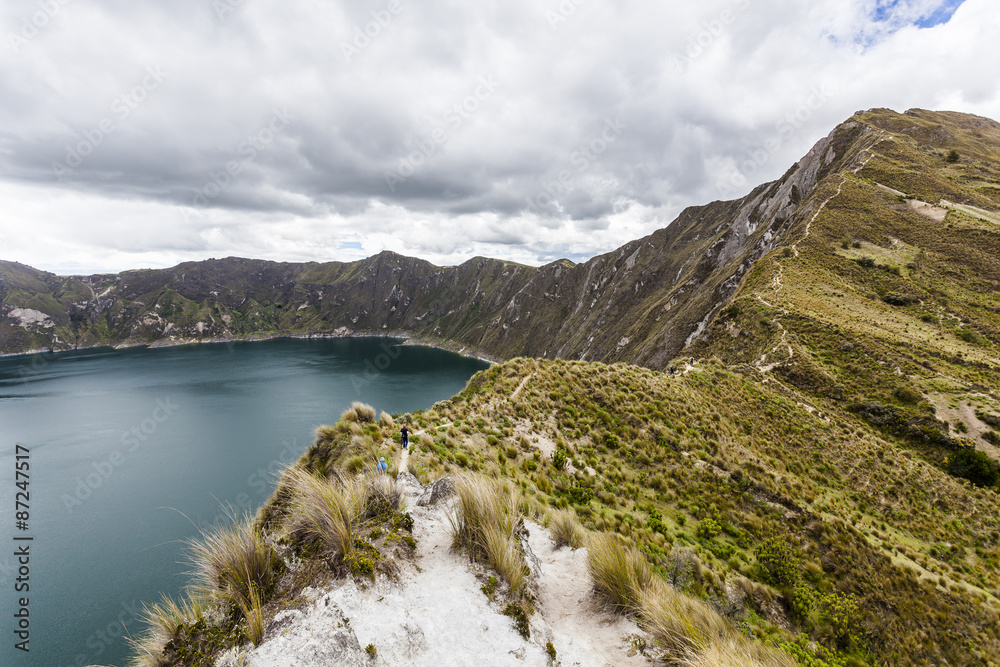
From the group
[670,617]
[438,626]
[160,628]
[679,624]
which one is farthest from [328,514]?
[679,624]

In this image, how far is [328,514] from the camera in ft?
19.6

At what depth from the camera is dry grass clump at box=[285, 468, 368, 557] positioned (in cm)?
579

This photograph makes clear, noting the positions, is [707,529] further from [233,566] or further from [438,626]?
[233,566]

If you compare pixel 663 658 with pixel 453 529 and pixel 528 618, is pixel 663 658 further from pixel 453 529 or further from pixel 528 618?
pixel 453 529

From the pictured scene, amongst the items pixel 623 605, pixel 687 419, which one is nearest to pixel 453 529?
pixel 623 605

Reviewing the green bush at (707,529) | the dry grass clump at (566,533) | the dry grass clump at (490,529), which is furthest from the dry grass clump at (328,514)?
the green bush at (707,529)

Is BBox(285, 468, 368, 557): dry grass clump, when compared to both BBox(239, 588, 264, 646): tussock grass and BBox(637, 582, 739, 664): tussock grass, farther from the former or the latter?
BBox(637, 582, 739, 664): tussock grass

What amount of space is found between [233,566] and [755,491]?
16887 millimetres

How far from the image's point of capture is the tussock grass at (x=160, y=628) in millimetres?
4551

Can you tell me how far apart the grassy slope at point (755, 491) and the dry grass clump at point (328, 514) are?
3.89m

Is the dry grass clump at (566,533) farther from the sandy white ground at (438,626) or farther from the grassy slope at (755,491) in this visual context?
the grassy slope at (755,491)

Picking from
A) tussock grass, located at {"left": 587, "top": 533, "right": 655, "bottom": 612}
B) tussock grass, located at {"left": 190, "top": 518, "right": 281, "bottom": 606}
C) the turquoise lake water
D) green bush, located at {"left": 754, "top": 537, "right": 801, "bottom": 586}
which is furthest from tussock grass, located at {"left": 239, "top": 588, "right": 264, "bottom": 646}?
green bush, located at {"left": 754, "top": 537, "right": 801, "bottom": 586}

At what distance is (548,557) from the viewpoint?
7438 millimetres

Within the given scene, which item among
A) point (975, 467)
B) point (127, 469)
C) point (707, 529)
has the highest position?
point (707, 529)
